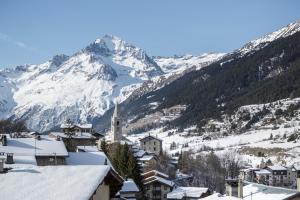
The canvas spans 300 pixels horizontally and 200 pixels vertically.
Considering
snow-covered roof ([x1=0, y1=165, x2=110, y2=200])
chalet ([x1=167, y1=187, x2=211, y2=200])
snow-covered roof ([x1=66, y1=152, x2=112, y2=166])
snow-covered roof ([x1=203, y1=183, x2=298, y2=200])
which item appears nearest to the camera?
snow-covered roof ([x1=0, y1=165, x2=110, y2=200])

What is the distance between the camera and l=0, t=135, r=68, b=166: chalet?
64.9m

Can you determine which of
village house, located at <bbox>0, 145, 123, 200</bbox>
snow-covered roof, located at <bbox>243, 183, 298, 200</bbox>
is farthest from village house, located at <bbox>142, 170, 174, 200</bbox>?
village house, located at <bbox>0, 145, 123, 200</bbox>

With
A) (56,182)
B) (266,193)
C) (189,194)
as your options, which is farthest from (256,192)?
(189,194)

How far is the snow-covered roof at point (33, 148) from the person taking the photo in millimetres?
66506

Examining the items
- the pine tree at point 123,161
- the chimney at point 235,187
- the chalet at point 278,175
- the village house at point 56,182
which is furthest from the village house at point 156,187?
the village house at point 56,182

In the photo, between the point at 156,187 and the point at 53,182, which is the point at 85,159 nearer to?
the point at 53,182

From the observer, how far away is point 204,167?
166 m

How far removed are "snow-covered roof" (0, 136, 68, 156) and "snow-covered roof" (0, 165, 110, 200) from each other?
41783mm

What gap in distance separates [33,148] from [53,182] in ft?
159

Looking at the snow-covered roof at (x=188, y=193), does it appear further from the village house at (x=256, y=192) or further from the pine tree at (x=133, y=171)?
the village house at (x=256, y=192)

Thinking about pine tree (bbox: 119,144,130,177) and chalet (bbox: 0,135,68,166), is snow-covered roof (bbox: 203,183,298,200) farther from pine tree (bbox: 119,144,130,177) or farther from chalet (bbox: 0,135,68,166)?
pine tree (bbox: 119,144,130,177)

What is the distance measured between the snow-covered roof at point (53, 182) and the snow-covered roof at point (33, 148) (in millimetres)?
41783

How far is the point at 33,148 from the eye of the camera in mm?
70000

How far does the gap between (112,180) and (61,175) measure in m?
3.00
